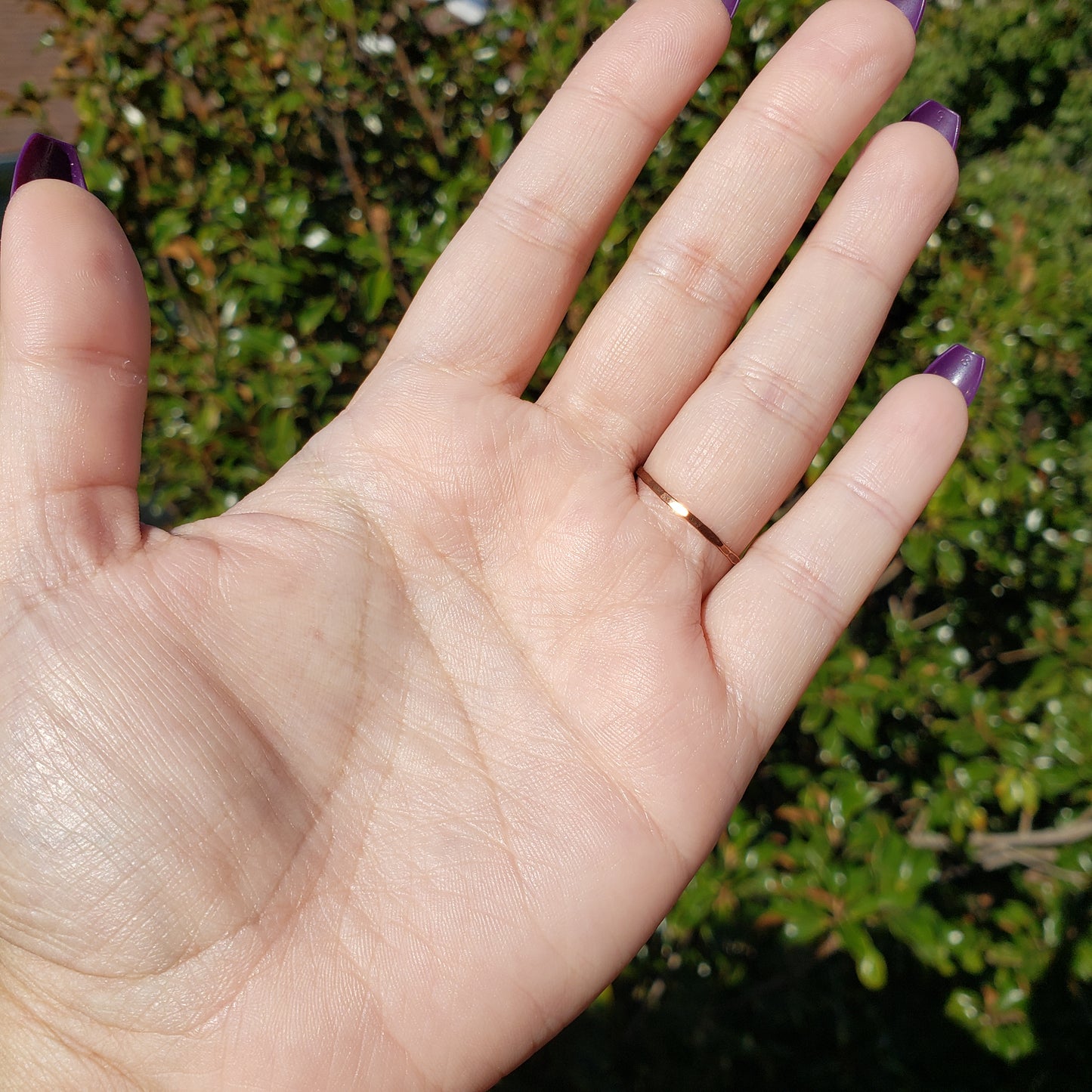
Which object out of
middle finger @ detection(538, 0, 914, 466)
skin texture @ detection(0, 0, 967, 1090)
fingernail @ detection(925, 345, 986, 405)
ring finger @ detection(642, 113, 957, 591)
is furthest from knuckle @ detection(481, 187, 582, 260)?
fingernail @ detection(925, 345, 986, 405)

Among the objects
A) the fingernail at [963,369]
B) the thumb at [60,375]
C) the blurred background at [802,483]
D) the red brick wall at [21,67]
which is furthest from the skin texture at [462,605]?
the red brick wall at [21,67]

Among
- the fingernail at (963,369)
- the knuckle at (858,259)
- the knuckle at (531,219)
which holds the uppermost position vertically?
the knuckle at (858,259)

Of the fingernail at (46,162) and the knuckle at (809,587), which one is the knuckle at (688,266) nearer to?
the knuckle at (809,587)

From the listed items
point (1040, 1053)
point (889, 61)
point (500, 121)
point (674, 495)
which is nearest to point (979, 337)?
point (889, 61)

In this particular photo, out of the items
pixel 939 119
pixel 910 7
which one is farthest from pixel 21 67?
pixel 939 119

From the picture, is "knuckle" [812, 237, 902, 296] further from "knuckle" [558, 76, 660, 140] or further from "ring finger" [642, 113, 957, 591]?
"knuckle" [558, 76, 660, 140]

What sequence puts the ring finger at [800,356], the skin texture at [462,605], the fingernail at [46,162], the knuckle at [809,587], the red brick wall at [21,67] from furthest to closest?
the red brick wall at [21,67], the ring finger at [800,356], the knuckle at [809,587], the fingernail at [46,162], the skin texture at [462,605]

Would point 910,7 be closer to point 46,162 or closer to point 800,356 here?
point 800,356
